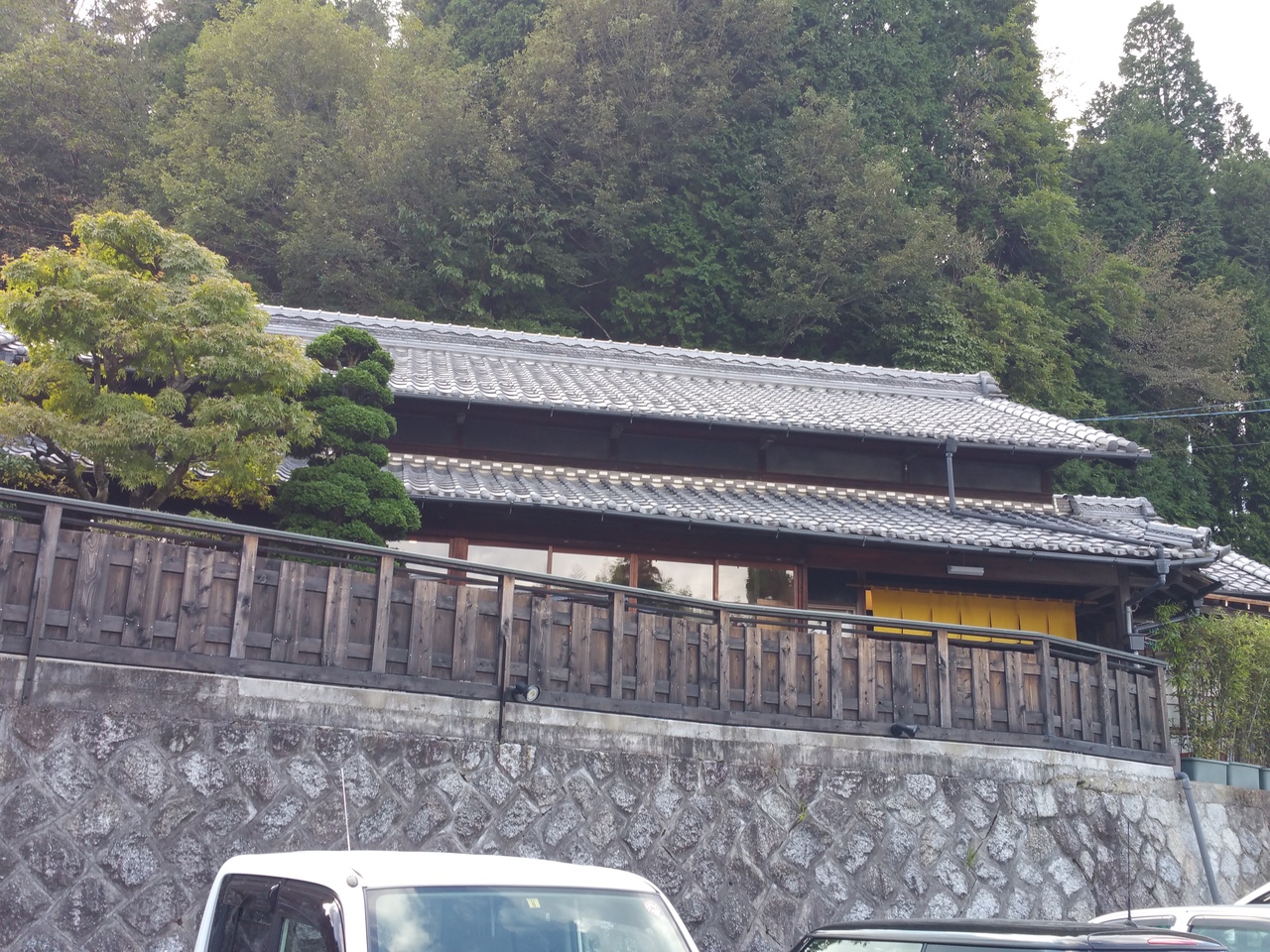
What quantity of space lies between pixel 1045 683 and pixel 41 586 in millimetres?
9947

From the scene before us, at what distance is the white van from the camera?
13.9 ft

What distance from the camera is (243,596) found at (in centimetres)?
946

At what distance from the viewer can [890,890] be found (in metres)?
10.8

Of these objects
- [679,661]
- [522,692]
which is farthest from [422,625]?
[679,661]

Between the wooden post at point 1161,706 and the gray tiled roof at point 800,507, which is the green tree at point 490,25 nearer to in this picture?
the gray tiled roof at point 800,507

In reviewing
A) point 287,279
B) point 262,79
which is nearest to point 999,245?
point 287,279

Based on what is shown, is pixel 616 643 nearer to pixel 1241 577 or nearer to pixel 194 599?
pixel 194 599

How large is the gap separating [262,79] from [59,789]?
29.9m

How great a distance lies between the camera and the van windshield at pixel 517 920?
168 inches

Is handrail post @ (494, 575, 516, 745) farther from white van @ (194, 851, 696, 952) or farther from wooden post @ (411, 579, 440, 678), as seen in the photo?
white van @ (194, 851, 696, 952)

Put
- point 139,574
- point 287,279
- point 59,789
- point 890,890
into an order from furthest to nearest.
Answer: point 287,279 → point 890,890 → point 139,574 → point 59,789

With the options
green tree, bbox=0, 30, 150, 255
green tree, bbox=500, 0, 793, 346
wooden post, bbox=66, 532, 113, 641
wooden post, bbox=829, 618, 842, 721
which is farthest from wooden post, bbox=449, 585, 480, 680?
green tree, bbox=0, 30, 150, 255

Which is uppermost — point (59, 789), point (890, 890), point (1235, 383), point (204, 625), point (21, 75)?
point (21, 75)

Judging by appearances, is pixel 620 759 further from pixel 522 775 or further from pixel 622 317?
pixel 622 317
